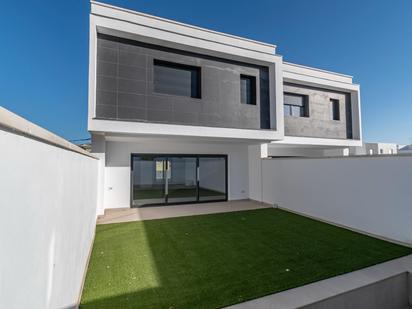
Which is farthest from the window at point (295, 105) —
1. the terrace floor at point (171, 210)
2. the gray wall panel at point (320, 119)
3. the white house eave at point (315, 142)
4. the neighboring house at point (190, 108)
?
the terrace floor at point (171, 210)

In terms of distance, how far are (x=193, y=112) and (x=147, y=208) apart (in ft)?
14.1

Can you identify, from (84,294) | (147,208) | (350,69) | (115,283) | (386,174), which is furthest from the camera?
(350,69)

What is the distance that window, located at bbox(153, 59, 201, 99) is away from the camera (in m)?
7.30

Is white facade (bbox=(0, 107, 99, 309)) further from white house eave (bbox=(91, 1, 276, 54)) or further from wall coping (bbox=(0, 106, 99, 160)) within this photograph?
white house eave (bbox=(91, 1, 276, 54))

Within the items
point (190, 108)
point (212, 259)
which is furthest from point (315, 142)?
point (212, 259)

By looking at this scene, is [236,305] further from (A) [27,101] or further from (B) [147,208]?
(A) [27,101]

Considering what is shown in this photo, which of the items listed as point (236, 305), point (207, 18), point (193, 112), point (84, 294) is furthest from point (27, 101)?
point (236, 305)

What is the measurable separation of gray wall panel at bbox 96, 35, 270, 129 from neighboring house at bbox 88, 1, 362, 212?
3 cm

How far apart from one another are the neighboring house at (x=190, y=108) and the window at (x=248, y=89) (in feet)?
0.14

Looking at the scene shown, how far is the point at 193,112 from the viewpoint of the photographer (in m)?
7.29

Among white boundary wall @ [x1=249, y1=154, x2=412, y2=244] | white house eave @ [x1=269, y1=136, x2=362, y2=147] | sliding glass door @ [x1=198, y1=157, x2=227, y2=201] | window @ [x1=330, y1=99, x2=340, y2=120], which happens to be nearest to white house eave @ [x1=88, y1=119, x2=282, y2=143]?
white boundary wall @ [x1=249, y1=154, x2=412, y2=244]

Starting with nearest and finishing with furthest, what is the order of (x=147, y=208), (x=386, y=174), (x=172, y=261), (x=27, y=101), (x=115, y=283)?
(x=115, y=283) → (x=172, y=261) → (x=386, y=174) → (x=147, y=208) → (x=27, y=101)

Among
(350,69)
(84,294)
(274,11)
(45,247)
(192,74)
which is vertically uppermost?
(274,11)

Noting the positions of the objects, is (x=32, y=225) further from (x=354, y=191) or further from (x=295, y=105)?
(x=295, y=105)
